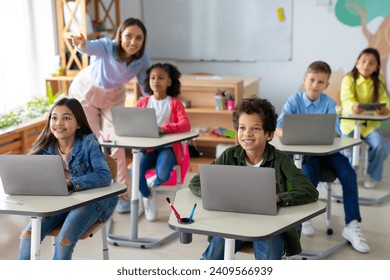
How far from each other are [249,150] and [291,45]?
4.03m

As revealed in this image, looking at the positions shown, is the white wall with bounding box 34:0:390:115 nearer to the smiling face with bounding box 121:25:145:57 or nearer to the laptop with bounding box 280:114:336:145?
the smiling face with bounding box 121:25:145:57

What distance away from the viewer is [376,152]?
4.59 metres

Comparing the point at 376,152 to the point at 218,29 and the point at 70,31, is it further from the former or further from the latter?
the point at 70,31

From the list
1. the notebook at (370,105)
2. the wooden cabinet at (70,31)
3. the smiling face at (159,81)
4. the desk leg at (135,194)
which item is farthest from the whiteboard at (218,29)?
the desk leg at (135,194)

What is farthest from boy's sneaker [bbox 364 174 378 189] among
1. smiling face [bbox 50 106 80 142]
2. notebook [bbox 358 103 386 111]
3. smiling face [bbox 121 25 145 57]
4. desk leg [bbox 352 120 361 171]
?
smiling face [bbox 50 106 80 142]

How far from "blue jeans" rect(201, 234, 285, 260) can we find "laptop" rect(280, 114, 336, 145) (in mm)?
1034

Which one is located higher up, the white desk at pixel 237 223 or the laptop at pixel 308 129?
the laptop at pixel 308 129

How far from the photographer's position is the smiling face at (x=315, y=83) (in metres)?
3.57

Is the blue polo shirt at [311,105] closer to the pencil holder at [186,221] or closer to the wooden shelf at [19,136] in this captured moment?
the pencil holder at [186,221]

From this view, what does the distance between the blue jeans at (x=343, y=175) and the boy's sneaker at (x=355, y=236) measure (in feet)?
0.13

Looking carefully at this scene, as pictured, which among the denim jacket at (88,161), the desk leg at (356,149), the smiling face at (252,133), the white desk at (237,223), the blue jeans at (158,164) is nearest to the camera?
the white desk at (237,223)

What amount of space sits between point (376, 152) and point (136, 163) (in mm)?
1976
